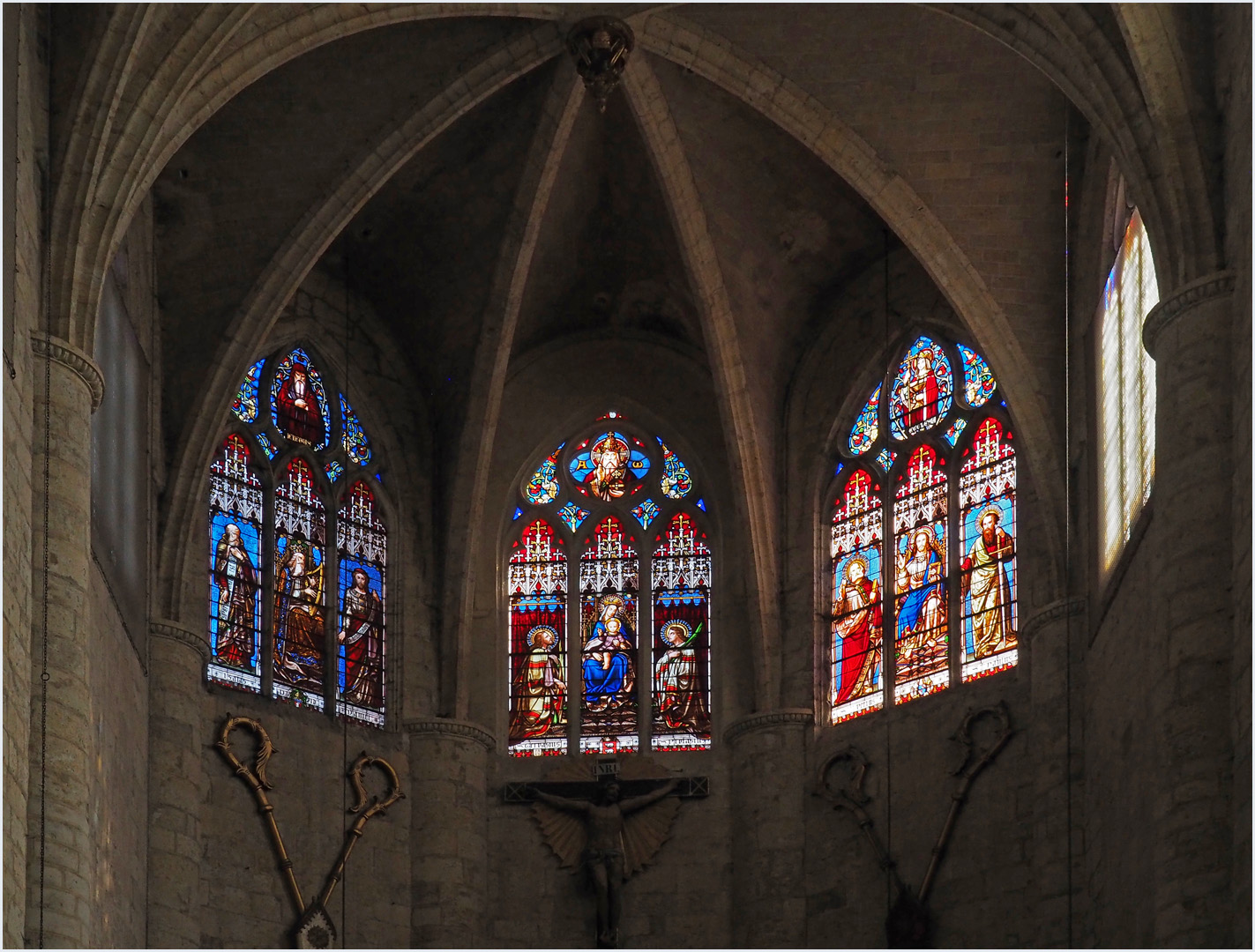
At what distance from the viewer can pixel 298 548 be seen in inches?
1028

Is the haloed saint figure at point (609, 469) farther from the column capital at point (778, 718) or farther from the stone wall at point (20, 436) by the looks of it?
the stone wall at point (20, 436)

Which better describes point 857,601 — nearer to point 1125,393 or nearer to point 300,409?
point 1125,393

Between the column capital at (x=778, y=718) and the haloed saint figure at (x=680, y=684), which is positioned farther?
the haloed saint figure at (x=680, y=684)

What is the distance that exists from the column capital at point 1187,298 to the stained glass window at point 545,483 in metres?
8.63

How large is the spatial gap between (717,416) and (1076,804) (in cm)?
573

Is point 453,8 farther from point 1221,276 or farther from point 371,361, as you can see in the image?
point 1221,276

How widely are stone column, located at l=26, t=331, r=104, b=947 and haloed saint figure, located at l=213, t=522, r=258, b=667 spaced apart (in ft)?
16.7

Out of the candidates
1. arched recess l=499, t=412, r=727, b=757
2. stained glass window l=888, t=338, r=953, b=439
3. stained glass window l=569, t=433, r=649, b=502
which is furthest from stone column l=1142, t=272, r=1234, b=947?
stained glass window l=569, t=433, r=649, b=502

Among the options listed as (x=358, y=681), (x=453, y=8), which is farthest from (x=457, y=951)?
(x=453, y=8)

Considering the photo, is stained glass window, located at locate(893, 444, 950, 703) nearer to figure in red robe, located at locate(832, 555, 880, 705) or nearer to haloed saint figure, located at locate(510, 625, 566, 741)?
figure in red robe, located at locate(832, 555, 880, 705)

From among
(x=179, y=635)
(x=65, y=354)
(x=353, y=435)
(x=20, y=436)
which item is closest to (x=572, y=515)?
(x=353, y=435)

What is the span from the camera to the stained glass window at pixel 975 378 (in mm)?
Answer: 25641

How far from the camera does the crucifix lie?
84.0ft

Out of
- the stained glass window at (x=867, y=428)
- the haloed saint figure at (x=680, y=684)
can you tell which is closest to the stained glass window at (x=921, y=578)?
the stained glass window at (x=867, y=428)
